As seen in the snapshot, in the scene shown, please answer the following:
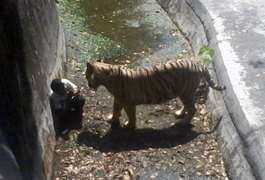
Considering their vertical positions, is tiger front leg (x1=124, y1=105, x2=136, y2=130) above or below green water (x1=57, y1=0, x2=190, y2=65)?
below

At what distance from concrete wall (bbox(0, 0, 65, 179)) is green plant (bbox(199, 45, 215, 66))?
205 cm

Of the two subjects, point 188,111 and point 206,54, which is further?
point 206,54

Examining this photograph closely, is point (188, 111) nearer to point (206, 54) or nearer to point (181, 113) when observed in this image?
point (181, 113)

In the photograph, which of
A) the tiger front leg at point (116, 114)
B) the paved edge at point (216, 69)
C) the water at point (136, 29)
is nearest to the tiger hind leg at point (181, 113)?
the paved edge at point (216, 69)

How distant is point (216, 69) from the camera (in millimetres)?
7371

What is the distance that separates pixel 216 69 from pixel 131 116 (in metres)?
1.37

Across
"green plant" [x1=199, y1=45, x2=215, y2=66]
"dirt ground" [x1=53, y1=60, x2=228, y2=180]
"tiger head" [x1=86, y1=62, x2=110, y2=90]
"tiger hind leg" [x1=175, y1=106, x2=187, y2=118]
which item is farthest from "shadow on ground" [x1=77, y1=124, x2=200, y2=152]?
"green plant" [x1=199, y1=45, x2=215, y2=66]

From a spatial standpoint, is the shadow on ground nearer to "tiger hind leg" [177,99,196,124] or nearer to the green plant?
"tiger hind leg" [177,99,196,124]

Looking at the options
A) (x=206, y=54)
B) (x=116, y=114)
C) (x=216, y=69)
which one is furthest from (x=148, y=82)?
(x=206, y=54)

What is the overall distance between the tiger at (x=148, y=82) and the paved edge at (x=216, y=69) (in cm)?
31

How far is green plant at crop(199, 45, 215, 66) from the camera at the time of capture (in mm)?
7553

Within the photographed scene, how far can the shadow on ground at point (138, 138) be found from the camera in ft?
22.1

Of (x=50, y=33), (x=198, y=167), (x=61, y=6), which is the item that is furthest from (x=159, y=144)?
(x=61, y=6)

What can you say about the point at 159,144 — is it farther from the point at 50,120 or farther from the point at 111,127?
the point at 50,120
